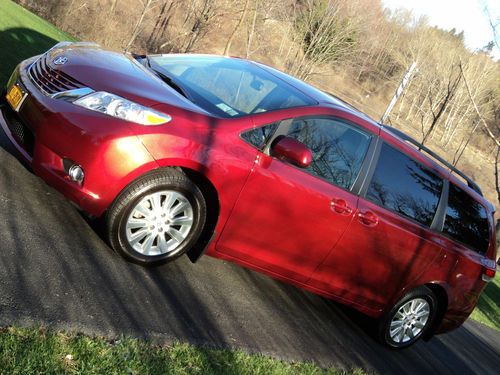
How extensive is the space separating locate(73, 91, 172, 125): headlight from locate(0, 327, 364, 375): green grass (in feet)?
5.30

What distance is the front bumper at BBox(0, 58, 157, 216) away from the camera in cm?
400

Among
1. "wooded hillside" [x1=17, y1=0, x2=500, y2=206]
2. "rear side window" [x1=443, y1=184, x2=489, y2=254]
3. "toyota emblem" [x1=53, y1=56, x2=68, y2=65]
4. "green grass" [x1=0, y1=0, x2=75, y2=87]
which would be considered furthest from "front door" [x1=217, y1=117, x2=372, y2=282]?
"wooded hillside" [x1=17, y1=0, x2=500, y2=206]

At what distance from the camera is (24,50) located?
10820 millimetres

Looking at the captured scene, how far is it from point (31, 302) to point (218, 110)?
2.13 m

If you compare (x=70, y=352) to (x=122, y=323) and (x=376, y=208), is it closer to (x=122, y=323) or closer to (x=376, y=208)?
(x=122, y=323)

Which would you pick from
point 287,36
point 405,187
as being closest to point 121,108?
point 405,187

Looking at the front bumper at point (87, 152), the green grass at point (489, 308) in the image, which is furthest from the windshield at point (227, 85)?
the green grass at point (489, 308)

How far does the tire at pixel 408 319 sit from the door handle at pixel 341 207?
1.41 meters

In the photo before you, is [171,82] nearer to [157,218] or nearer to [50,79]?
[50,79]

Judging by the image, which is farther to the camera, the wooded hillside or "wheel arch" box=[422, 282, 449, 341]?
the wooded hillside

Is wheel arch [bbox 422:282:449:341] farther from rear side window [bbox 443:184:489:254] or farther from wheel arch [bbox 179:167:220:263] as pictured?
wheel arch [bbox 179:167:220:263]

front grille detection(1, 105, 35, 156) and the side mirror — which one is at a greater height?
the side mirror

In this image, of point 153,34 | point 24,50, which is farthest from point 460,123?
point 24,50

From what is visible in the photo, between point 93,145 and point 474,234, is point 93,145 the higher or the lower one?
the lower one
